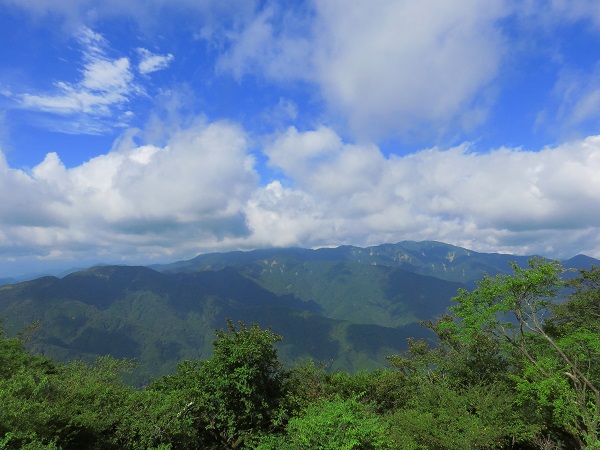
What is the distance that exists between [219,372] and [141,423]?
6.51 m

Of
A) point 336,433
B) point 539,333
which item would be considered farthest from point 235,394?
point 539,333

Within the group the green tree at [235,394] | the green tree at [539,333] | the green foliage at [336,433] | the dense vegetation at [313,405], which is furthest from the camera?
the green tree at [235,394]

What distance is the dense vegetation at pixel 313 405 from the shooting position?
1855 cm

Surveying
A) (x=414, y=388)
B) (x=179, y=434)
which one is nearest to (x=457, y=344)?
(x=414, y=388)

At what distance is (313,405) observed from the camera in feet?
83.5

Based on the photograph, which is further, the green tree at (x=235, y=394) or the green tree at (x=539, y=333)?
the green tree at (x=235, y=394)

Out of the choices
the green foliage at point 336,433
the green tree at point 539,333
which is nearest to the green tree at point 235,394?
the green foliage at point 336,433

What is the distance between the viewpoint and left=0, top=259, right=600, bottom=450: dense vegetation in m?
18.5

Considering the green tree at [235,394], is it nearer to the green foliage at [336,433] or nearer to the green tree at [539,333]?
the green foliage at [336,433]

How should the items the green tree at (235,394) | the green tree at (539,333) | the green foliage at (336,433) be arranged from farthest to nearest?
the green tree at (235,394), the green tree at (539,333), the green foliage at (336,433)

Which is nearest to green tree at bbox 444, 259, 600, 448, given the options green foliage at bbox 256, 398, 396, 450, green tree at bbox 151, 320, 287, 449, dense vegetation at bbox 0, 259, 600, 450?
dense vegetation at bbox 0, 259, 600, 450

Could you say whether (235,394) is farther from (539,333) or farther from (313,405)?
(539,333)

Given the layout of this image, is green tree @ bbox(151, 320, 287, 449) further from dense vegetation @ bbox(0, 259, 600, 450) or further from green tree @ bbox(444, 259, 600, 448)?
green tree @ bbox(444, 259, 600, 448)

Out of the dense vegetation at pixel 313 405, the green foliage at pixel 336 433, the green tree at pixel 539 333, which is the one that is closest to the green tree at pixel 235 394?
the dense vegetation at pixel 313 405
